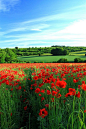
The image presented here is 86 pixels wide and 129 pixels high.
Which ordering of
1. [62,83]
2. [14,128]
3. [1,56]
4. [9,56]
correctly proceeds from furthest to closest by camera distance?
[9,56], [1,56], [14,128], [62,83]

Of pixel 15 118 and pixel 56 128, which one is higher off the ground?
pixel 56 128

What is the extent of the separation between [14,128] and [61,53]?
53.0m

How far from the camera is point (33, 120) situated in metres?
2.95

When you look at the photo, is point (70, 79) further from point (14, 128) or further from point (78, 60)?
point (78, 60)

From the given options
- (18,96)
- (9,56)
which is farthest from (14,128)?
(9,56)

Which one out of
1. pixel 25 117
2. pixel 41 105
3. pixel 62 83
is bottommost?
pixel 25 117

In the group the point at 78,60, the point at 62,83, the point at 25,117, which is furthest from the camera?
the point at 78,60

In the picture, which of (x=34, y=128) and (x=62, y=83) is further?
(x=34, y=128)

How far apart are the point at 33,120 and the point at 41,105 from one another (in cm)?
41

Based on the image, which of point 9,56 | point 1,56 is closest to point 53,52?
point 9,56

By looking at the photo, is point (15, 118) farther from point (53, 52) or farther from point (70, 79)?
point (53, 52)

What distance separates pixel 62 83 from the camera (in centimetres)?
186

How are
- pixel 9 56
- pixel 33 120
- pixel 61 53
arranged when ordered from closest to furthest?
pixel 33 120 < pixel 9 56 < pixel 61 53

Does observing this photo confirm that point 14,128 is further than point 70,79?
No
